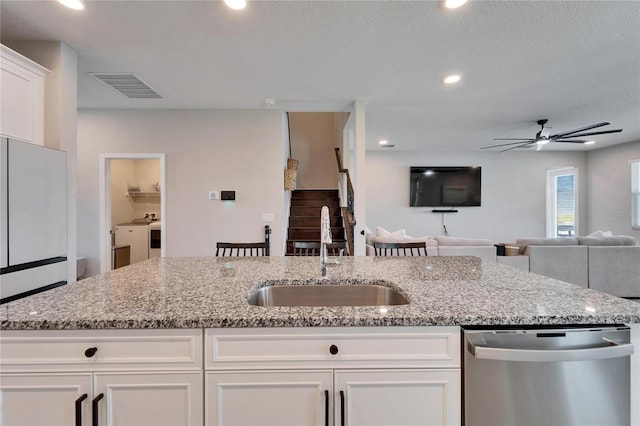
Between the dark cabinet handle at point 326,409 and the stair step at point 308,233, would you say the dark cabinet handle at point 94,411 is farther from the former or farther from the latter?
the stair step at point 308,233

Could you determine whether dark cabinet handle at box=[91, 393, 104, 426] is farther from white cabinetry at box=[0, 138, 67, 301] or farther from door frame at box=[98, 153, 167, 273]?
door frame at box=[98, 153, 167, 273]

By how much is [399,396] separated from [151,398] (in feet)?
2.82

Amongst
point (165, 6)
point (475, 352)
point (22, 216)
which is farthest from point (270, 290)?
point (165, 6)

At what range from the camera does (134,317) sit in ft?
3.42

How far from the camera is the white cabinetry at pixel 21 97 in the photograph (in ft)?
7.24

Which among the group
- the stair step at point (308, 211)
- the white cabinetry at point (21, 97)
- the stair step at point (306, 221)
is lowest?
the stair step at point (306, 221)

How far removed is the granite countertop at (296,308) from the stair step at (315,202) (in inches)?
171

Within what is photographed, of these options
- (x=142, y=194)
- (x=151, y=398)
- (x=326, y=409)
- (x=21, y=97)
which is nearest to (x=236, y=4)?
(x=21, y=97)

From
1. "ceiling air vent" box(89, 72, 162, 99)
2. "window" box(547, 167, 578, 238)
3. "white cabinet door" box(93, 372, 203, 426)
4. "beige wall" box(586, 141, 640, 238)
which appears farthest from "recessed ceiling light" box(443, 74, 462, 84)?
"window" box(547, 167, 578, 238)

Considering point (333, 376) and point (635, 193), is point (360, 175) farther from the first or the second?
point (635, 193)

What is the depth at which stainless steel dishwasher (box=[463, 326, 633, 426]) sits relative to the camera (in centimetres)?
104

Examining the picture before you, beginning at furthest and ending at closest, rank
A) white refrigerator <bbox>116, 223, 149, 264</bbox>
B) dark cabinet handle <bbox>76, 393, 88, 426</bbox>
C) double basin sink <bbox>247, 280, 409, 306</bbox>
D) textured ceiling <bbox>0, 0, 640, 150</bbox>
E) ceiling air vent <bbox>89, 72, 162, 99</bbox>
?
white refrigerator <bbox>116, 223, 149, 264</bbox>, ceiling air vent <bbox>89, 72, 162, 99</bbox>, textured ceiling <bbox>0, 0, 640, 150</bbox>, double basin sink <bbox>247, 280, 409, 306</bbox>, dark cabinet handle <bbox>76, 393, 88, 426</bbox>

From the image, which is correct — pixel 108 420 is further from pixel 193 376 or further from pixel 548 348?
pixel 548 348

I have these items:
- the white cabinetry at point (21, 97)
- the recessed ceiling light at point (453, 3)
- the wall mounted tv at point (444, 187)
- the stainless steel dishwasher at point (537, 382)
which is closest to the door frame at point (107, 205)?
the white cabinetry at point (21, 97)
